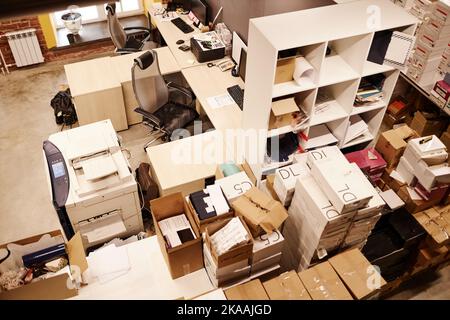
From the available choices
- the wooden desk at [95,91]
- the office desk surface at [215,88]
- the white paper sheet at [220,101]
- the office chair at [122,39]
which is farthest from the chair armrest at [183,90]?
the office chair at [122,39]

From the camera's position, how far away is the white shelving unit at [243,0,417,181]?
8.92ft

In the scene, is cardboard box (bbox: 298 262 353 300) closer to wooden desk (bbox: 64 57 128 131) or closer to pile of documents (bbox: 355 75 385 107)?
pile of documents (bbox: 355 75 385 107)

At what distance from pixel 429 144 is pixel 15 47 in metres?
5.22

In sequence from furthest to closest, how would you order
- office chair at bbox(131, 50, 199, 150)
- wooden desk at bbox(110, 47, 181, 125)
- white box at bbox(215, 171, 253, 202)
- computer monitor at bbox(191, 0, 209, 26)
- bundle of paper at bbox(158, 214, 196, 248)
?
1. computer monitor at bbox(191, 0, 209, 26)
2. wooden desk at bbox(110, 47, 181, 125)
3. office chair at bbox(131, 50, 199, 150)
4. white box at bbox(215, 171, 253, 202)
5. bundle of paper at bbox(158, 214, 196, 248)

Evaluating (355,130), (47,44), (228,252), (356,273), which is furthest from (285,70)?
(47,44)

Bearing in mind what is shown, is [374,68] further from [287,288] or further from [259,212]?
[287,288]

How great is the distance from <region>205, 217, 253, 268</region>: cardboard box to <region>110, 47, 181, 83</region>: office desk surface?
103 inches

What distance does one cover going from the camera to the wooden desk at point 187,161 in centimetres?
353

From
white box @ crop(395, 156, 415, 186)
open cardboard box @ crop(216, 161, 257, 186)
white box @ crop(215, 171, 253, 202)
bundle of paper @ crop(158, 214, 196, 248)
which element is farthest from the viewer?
open cardboard box @ crop(216, 161, 257, 186)

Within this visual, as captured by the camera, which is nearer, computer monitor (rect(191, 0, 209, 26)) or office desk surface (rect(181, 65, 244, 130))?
office desk surface (rect(181, 65, 244, 130))

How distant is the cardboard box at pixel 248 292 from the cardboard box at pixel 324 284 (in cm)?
28

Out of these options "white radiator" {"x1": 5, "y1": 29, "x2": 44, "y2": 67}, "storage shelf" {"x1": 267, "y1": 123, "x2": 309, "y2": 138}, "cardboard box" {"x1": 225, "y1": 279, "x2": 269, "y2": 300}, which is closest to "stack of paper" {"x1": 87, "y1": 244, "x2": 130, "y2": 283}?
"cardboard box" {"x1": 225, "y1": 279, "x2": 269, "y2": 300}

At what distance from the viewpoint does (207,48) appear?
4.70m

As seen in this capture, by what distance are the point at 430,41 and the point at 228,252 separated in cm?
299
